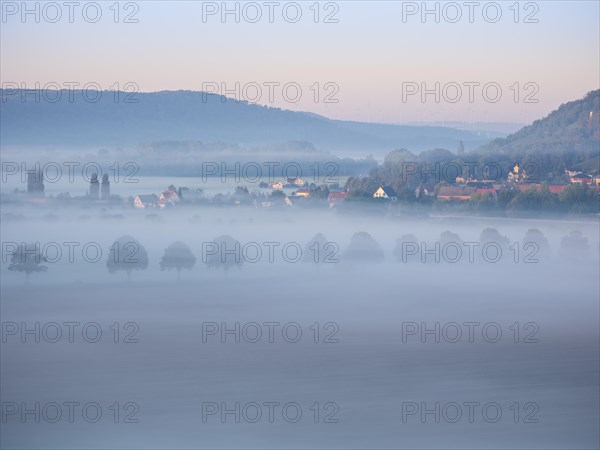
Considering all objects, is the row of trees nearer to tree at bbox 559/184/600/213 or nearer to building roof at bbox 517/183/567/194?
tree at bbox 559/184/600/213

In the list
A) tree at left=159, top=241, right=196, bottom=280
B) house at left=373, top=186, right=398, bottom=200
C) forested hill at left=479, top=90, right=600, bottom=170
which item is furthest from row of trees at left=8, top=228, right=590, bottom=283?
forested hill at left=479, top=90, right=600, bottom=170

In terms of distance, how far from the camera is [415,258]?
742 centimetres

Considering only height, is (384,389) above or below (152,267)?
below

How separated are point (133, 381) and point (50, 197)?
1924 mm

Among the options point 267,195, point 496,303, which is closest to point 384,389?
point 496,303

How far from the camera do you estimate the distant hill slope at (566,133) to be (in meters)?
7.89

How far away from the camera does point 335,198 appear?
7.26 meters

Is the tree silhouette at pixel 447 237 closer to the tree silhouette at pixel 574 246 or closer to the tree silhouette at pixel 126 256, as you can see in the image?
the tree silhouette at pixel 574 246

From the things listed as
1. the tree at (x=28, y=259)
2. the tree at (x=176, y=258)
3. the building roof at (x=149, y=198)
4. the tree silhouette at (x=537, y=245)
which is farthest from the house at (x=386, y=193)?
the tree at (x=28, y=259)

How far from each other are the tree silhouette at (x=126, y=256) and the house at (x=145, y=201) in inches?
11.4

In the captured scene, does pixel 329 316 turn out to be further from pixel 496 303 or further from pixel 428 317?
pixel 496 303

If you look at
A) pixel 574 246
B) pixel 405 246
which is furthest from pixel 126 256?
pixel 574 246

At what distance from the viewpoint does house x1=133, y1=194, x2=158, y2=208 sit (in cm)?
712

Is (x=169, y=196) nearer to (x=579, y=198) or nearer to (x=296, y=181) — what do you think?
(x=296, y=181)
